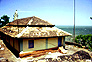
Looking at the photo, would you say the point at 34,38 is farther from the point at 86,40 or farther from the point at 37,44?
the point at 86,40

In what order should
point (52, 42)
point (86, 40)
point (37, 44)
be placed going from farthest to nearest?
point (86, 40) < point (52, 42) < point (37, 44)

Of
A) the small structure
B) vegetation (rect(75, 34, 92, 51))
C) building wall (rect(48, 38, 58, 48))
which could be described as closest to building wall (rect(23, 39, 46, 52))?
the small structure

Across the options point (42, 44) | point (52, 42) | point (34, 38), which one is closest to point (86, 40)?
point (52, 42)

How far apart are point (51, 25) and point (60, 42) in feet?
10.7

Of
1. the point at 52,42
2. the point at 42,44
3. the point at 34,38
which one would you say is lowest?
the point at 42,44

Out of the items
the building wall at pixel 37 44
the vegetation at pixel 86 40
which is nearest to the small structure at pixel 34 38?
the building wall at pixel 37 44

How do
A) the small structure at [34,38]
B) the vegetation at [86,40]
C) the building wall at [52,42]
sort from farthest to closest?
the vegetation at [86,40] < the building wall at [52,42] < the small structure at [34,38]

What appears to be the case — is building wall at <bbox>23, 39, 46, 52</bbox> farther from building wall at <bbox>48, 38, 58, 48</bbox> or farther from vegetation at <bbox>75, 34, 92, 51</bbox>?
vegetation at <bbox>75, 34, 92, 51</bbox>

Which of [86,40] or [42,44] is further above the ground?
[42,44]

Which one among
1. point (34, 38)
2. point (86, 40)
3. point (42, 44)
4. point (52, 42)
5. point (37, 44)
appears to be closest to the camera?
point (34, 38)

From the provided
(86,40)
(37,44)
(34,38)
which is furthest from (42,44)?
(86,40)

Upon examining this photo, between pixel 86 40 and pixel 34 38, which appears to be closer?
pixel 34 38

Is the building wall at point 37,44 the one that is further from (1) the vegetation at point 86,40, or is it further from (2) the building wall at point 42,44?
(1) the vegetation at point 86,40

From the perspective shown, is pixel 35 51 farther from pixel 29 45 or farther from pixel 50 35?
pixel 50 35
